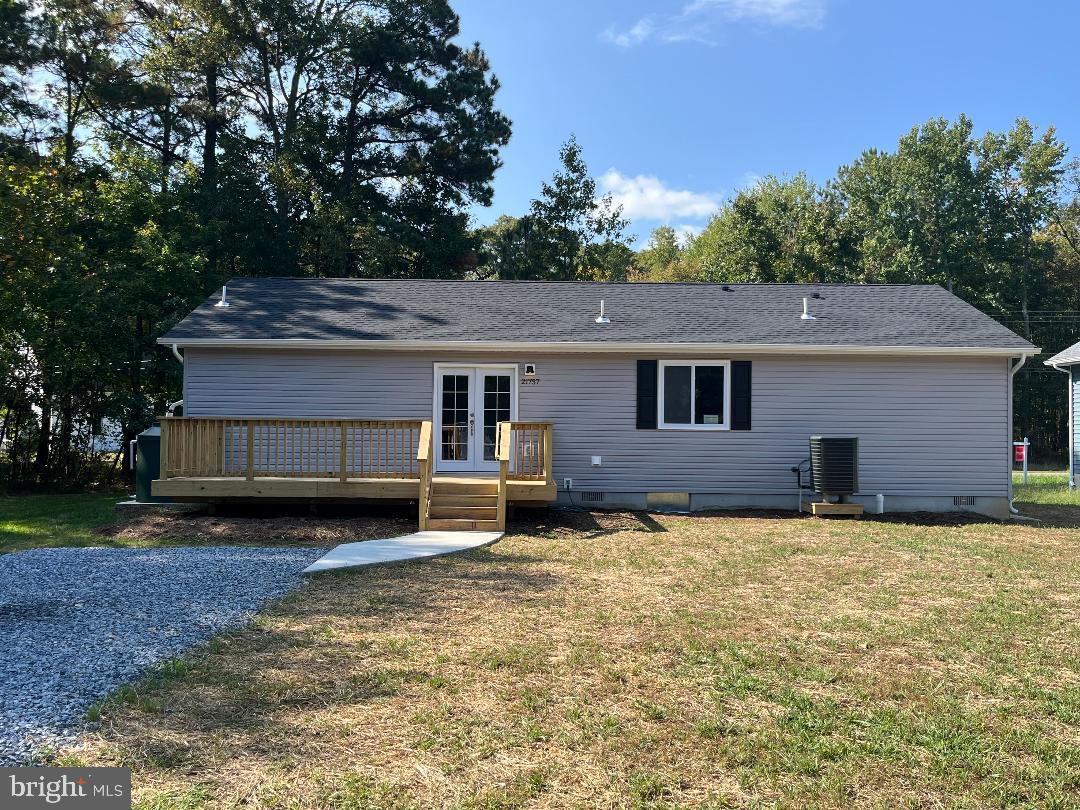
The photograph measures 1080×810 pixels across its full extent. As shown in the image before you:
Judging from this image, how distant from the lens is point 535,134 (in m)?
26.4

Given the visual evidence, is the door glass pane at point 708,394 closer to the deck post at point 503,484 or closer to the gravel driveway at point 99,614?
the deck post at point 503,484

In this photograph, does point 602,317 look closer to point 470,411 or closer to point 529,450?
point 470,411

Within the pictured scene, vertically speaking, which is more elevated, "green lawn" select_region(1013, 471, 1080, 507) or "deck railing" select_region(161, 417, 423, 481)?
"deck railing" select_region(161, 417, 423, 481)

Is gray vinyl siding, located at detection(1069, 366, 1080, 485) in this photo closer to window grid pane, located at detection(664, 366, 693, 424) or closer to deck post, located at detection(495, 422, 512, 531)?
window grid pane, located at detection(664, 366, 693, 424)

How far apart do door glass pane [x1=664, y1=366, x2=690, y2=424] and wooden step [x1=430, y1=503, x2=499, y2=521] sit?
351cm

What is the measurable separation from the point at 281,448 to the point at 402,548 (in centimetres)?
408

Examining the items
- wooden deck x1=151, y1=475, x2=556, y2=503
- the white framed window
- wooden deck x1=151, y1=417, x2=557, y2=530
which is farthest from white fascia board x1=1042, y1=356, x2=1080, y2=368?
wooden deck x1=151, y1=475, x2=556, y2=503

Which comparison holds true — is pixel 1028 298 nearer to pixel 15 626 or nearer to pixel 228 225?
pixel 228 225

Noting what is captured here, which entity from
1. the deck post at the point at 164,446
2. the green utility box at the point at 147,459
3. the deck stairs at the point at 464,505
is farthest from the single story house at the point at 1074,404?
the green utility box at the point at 147,459

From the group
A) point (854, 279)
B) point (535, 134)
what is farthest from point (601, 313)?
point (854, 279)

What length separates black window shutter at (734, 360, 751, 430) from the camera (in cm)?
1122

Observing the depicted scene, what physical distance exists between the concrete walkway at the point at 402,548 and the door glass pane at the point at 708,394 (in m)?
4.15

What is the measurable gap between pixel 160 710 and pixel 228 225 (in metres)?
19.8

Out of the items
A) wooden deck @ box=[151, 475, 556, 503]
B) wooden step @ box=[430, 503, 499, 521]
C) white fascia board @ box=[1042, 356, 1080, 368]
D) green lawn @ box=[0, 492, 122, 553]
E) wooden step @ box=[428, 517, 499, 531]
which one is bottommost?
green lawn @ box=[0, 492, 122, 553]
